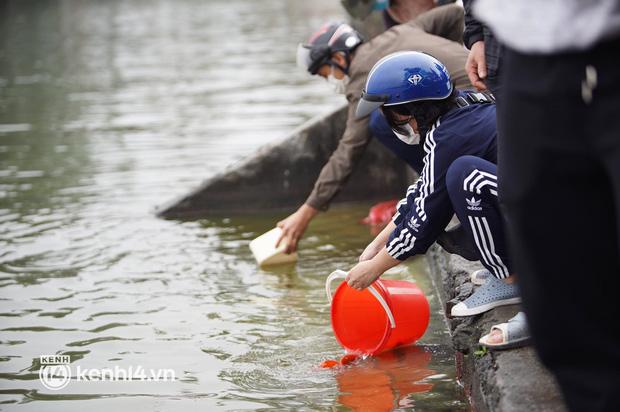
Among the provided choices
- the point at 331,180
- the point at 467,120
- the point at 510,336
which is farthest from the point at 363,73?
the point at 510,336

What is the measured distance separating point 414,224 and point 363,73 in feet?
7.23

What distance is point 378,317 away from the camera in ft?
15.7

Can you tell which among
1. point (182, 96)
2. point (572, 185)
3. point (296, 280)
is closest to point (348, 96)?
point (296, 280)

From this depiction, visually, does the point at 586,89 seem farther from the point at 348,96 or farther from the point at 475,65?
the point at 348,96

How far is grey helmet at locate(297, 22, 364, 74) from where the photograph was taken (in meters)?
6.12

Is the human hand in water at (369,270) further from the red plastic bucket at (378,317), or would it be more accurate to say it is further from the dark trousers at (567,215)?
the dark trousers at (567,215)

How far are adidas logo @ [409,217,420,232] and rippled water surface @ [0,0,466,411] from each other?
0.67 metres

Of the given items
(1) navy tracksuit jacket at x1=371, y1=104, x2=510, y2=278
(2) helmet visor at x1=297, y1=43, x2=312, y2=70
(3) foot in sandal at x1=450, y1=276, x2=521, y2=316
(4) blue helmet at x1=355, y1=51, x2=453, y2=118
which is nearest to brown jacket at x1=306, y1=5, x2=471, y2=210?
(2) helmet visor at x1=297, y1=43, x2=312, y2=70

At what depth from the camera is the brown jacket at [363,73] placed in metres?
5.94

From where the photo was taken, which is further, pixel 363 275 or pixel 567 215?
pixel 363 275

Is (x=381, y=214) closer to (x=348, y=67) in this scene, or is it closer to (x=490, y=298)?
(x=348, y=67)

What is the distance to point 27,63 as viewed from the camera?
17.7m

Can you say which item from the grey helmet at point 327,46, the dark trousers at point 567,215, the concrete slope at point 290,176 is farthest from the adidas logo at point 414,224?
the concrete slope at point 290,176

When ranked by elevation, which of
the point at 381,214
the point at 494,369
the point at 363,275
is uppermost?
the point at 363,275
